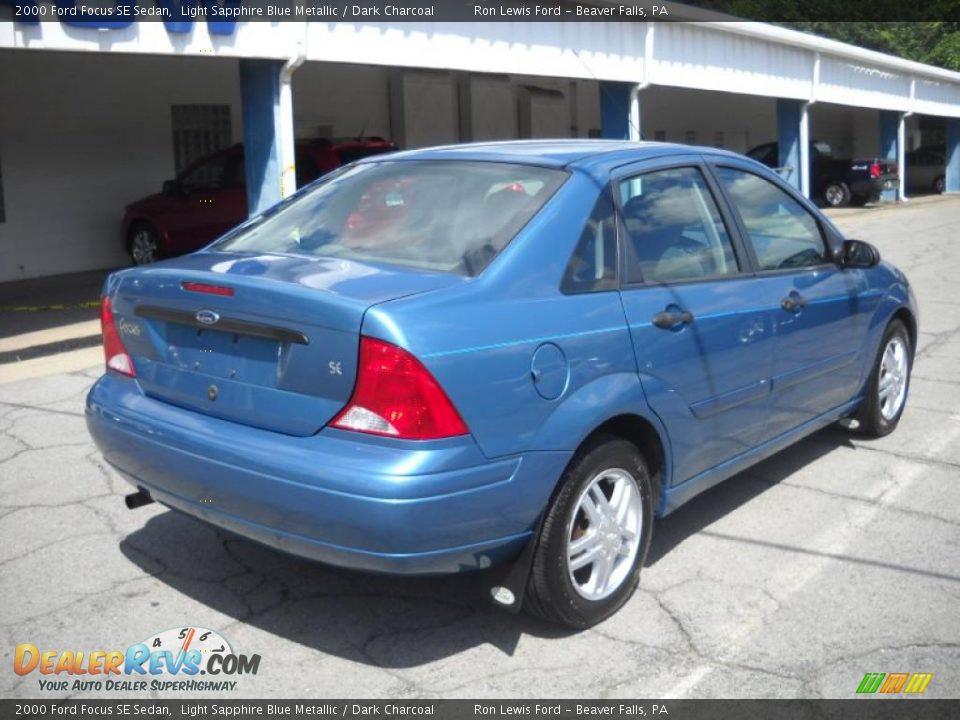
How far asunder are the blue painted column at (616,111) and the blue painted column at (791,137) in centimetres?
737

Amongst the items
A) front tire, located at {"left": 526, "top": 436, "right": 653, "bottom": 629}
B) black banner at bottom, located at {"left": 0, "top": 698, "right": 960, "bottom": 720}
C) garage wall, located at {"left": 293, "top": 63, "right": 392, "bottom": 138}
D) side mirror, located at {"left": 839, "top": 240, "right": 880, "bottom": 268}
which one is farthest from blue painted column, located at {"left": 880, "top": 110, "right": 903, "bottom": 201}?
A: black banner at bottom, located at {"left": 0, "top": 698, "right": 960, "bottom": 720}

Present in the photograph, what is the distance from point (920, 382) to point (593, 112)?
19.1 meters

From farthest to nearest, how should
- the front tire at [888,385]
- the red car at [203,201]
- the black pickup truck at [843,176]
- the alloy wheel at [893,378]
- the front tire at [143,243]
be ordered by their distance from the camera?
1. the black pickup truck at [843,176]
2. the front tire at [143,243]
3. the red car at [203,201]
4. the alloy wheel at [893,378]
5. the front tire at [888,385]

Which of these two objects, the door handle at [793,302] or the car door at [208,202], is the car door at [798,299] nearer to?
the door handle at [793,302]

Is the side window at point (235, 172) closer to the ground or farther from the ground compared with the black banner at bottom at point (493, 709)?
farther from the ground

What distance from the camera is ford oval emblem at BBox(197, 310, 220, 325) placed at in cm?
364

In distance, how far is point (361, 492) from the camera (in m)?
3.23

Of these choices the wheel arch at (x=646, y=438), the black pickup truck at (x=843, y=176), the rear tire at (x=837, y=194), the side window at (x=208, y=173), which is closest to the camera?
the wheel arch at (x=646, y=438)

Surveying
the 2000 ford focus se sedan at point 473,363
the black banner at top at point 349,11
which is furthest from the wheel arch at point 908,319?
the black banner at top at point 349,11

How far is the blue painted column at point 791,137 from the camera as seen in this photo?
22.5m

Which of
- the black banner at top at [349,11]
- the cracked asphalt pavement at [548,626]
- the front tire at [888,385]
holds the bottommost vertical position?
the cracked asphalt pavement at [548,626]

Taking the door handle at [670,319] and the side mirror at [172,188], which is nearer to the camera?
the door handle at [670,319]

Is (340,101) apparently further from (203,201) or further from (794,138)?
(794,138)

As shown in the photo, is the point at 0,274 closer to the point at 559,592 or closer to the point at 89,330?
the point at 89,330
